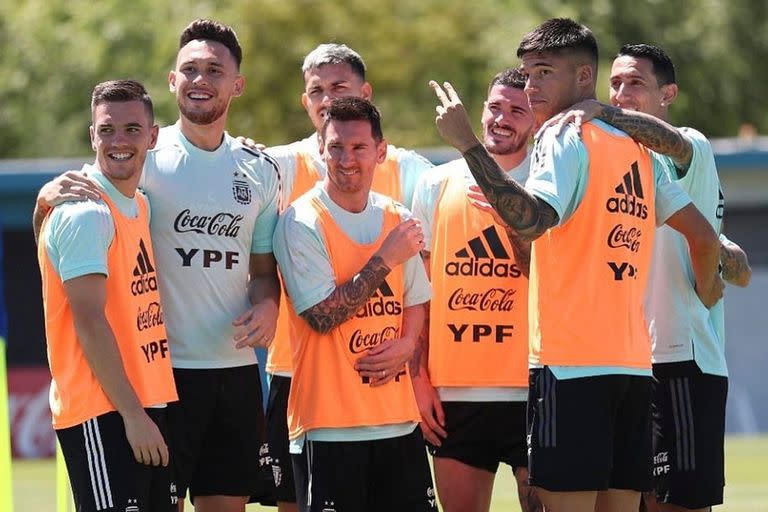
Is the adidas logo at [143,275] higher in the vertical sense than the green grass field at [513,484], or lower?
higher

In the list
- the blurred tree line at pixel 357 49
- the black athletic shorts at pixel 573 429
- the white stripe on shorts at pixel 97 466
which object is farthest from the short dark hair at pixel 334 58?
the blurred tree line at pixel 357 49

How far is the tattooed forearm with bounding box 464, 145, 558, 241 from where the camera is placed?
20.7 feet

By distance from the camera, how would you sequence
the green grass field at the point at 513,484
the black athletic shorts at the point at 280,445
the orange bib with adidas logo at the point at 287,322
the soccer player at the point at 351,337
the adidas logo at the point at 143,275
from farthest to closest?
the green grass field at the point at 513,484, the orange bib with adidas logo at the point at 287,322, the black athletic shorts at the point at 280,445, the soccer player at the point at 351,337, the adidas logo at the point at 143,275

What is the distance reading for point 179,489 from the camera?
24.2ft

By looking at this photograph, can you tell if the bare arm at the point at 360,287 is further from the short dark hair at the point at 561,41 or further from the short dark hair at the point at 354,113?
the short dark hair at the point at 561,41

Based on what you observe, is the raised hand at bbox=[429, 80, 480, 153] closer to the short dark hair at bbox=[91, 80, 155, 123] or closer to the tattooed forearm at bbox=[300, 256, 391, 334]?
the tattooed forearm at bbox=[300, 256, 391, 334]

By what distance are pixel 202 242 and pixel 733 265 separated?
287cm

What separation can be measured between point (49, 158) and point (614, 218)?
31467 millimetres

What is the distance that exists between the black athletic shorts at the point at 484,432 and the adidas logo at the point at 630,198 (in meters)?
1.62

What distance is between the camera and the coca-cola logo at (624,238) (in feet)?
21.4

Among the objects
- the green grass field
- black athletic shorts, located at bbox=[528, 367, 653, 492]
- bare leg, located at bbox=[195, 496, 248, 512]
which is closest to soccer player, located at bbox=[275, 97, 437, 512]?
bare leg, located at bbox=[195, 496, 248, 512]

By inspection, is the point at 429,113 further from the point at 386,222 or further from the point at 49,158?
the point at 386,222

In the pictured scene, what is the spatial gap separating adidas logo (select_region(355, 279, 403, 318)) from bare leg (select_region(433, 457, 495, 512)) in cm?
107

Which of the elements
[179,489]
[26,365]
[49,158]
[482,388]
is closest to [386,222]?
[482,388]
